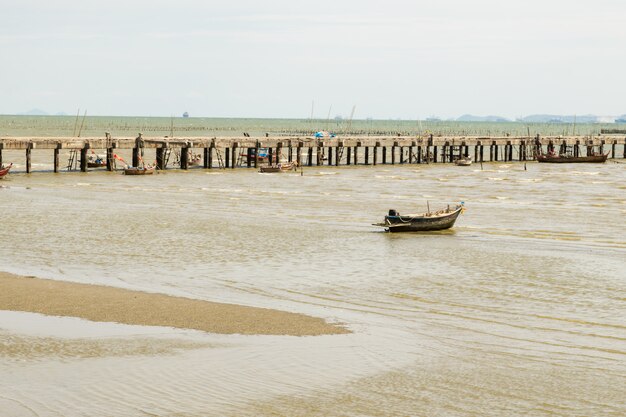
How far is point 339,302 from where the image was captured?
77.0 ft

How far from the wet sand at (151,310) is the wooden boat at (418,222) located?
16.3 metres

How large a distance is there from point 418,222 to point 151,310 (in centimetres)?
1926

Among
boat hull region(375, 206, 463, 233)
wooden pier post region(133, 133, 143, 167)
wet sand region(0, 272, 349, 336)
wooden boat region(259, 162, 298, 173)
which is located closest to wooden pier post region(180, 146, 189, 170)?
wooden pier post region(133, 133, 143, 167)

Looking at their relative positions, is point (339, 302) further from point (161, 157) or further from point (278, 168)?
point (161, 157)

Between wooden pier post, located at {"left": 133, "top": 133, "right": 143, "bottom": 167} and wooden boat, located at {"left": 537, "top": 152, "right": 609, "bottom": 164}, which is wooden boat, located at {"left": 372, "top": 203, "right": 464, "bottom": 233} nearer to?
wooden pier post, located at {"left": 133, "top": 133, "right": 143, "bottom": 167}

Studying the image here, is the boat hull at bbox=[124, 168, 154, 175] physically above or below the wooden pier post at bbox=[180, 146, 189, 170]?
below

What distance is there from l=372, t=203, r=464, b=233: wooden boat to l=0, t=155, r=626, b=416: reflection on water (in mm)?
594

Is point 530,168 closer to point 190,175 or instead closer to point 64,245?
point 190,175

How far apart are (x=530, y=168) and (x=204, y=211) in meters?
55.1

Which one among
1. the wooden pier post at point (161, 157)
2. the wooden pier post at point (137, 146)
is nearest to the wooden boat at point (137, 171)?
the wooden pier post at point (137, 146)

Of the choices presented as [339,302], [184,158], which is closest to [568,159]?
[184,158]

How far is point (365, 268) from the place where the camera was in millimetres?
29234

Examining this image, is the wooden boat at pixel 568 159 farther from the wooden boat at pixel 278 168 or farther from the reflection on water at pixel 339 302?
the reflection on water at pixel 339 302

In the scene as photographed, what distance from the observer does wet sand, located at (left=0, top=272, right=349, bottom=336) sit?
795 inches
